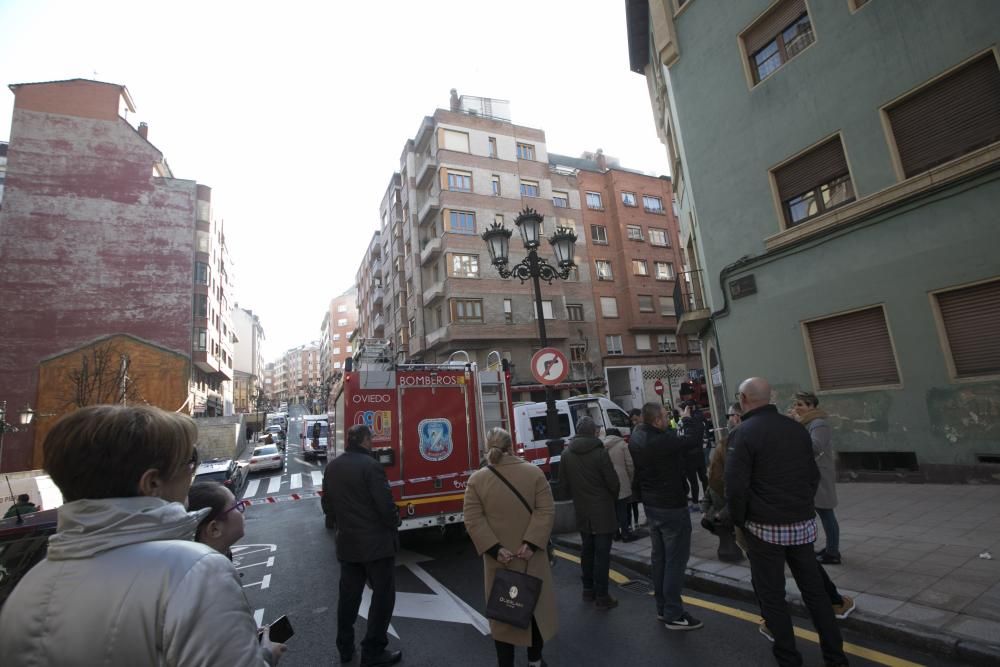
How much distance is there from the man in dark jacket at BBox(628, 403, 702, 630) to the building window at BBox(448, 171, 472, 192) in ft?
87.2

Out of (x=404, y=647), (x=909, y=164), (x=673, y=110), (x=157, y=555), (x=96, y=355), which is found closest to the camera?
(x=157, y=555)

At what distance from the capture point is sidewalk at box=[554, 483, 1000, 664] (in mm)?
3582

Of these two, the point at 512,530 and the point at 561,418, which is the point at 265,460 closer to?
the point at 561,418

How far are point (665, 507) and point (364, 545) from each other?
2.79m

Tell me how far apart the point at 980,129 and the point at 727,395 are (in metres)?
6.88

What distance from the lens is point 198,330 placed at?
109 ft

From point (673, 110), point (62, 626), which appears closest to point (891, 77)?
point (673, 110)

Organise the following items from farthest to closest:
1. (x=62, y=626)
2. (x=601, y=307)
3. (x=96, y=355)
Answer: (x=601, y=307) < (x=96, y=355) < (x=62, y=626)

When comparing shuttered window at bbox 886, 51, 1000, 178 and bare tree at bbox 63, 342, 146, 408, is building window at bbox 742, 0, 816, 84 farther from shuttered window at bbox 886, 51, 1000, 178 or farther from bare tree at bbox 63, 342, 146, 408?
bare tree at bbox 63, 342, 146, 408

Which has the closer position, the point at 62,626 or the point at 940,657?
the point at 62,626

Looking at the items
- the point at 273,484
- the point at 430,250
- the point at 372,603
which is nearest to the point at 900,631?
the point at 372,603

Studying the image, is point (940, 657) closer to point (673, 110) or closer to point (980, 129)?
point (980, 129)

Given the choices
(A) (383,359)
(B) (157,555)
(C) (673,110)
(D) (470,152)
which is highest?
(D) (470,152)

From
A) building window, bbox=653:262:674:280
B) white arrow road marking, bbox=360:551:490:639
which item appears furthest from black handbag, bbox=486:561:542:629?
building window, bbox=653:262:674:280
